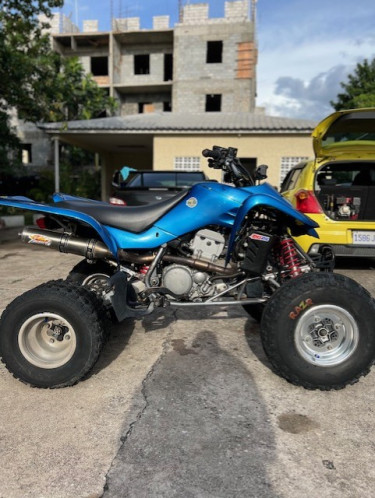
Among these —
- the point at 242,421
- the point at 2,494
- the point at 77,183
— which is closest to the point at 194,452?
the point at 242,421

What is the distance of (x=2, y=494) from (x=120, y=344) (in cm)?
161

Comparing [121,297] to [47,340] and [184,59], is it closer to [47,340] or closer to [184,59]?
[47,340]

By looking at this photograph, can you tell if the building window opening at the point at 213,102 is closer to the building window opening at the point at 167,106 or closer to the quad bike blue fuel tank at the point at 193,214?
the building window opening at the point at 167,106

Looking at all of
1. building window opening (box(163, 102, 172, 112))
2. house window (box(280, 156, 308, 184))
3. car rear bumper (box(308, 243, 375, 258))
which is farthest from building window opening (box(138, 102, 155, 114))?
car rear bumper (box(308, 243, 375, 258))

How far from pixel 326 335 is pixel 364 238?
114 inches

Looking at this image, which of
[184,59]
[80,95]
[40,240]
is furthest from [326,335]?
[184,59]

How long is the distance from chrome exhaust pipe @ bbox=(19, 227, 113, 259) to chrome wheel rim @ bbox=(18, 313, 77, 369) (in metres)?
0.51

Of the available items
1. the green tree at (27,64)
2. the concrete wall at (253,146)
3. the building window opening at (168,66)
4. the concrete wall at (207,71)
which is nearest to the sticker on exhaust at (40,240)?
the green tree at (27,64)

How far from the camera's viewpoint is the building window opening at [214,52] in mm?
26938

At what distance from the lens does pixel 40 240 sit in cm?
268

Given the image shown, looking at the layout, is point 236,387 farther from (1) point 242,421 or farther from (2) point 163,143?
(2) point 163,143

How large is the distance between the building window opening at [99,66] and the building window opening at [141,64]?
8.89 ft

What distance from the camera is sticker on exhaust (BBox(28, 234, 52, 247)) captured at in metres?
2.68

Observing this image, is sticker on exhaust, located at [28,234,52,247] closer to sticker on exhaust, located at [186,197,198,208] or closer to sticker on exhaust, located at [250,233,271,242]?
sticker on exhaust, located at [186,197,198,208]
